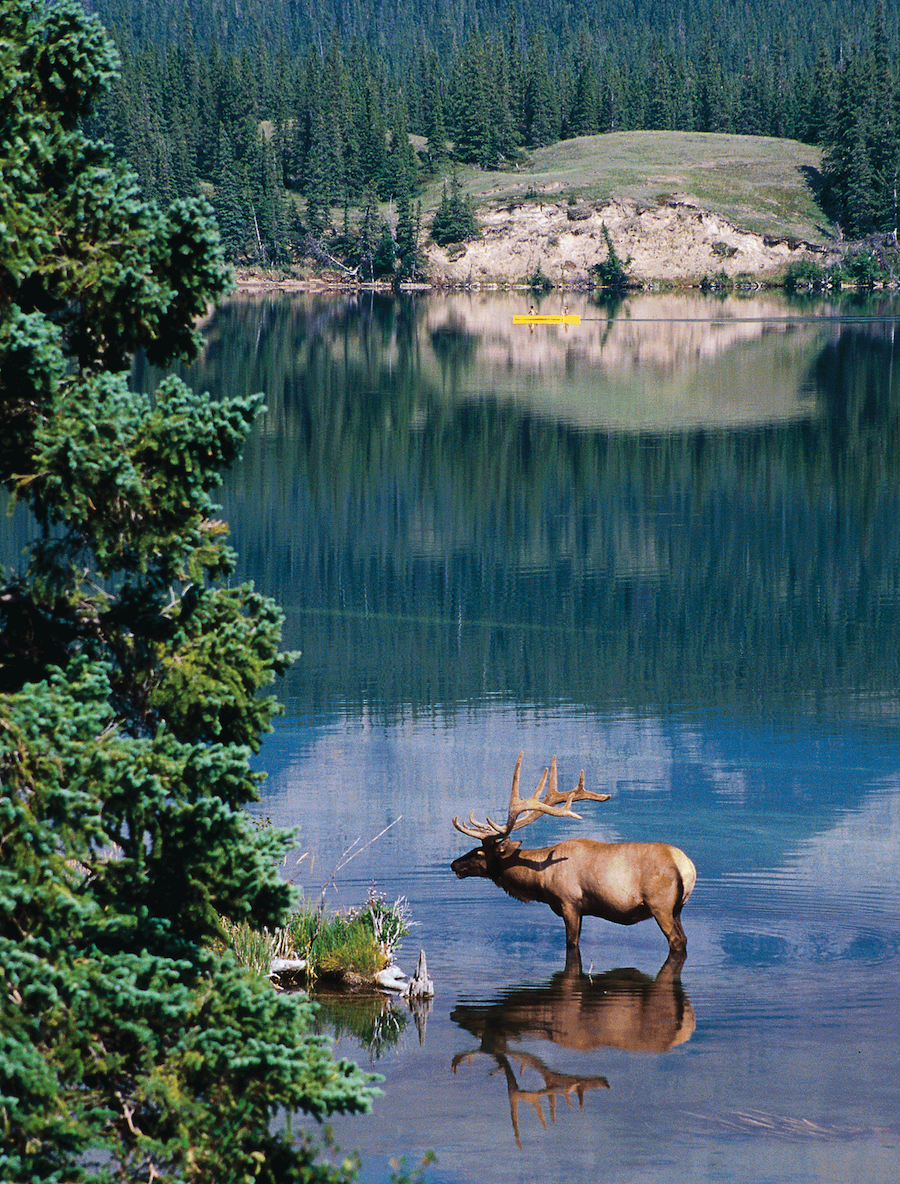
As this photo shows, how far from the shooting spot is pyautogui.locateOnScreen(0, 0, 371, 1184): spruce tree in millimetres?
8461

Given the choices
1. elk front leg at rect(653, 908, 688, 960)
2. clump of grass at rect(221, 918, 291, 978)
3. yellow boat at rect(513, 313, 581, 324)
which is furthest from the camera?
yellow boat at rect(513, 313, 581, 324)

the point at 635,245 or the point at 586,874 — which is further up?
the point at 635,245

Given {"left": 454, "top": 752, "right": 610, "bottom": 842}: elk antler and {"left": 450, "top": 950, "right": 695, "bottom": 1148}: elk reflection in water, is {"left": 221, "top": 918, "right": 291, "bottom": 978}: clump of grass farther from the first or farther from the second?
{"left": 454, "top": 752, "right": 610, "bottom": 842}: elk antler

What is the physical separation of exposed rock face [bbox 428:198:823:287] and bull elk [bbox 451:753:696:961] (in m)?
161

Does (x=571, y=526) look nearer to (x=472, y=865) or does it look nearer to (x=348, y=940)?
(x=472, y=865)

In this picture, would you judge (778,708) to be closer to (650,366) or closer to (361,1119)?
(361,1119)

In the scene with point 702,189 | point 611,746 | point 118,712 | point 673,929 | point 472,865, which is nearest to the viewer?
point 118,712

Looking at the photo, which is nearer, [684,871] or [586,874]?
[684,871]

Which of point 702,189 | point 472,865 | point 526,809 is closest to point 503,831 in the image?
point 526,809

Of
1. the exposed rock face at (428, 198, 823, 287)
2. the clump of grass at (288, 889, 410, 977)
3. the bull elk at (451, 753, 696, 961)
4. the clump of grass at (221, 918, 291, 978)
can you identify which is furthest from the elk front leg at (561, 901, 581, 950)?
the exposed rock face at (428, 198, 823, 287)

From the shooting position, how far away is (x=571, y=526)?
52281 millimetres

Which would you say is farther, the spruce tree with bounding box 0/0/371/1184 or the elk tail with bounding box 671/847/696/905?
the elk tail with bounding box 671/847/696/905

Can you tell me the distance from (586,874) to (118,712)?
887 cm

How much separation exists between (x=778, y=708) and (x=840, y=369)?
66.8m
